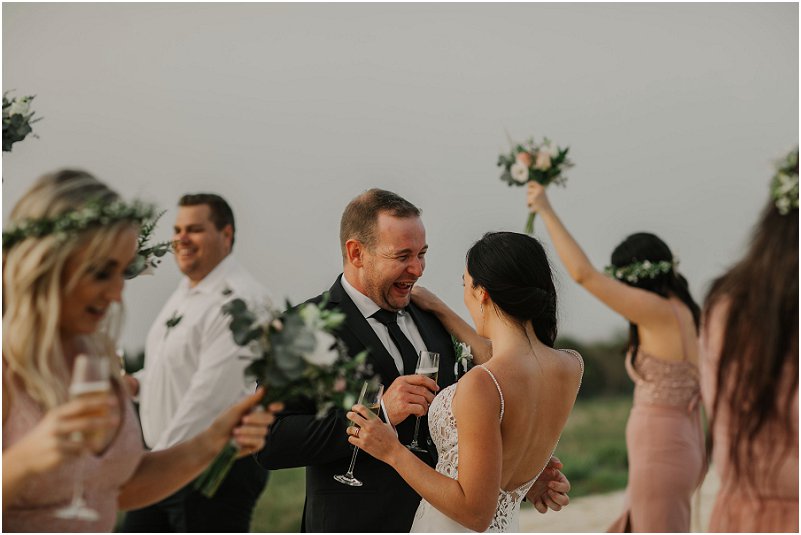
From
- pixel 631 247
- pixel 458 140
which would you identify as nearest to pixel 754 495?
pixel 631 247

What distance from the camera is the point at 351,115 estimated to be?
48.8 ft

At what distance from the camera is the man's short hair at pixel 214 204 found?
17.4ft

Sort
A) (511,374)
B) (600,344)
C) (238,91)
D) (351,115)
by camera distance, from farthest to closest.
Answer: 1. (600,344)
2. (351,115)
3. (238,91)
4. (511,374)

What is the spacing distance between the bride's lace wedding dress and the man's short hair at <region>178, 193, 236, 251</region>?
2.53 meters

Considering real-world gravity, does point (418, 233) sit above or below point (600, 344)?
above

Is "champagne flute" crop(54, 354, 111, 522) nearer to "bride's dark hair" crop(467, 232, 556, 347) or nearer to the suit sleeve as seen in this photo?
the suit sleeve

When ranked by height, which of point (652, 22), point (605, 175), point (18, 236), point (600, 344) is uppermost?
point (652, 22)

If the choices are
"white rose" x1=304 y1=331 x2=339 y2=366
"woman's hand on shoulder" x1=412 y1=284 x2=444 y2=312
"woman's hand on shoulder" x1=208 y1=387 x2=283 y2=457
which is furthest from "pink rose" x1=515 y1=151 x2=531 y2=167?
"woman's hand on shoulder" x1=208 y1=387 x2=283 y2=457

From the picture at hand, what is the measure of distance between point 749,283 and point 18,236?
1920mm

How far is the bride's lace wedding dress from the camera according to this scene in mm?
3092

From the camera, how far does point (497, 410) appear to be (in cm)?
280

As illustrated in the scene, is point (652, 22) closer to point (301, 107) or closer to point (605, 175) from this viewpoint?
point (605, 175)

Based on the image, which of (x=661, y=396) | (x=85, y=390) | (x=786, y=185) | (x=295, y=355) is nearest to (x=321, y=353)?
(x=295, y=355)

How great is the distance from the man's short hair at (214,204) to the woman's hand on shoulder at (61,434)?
3208 mm
